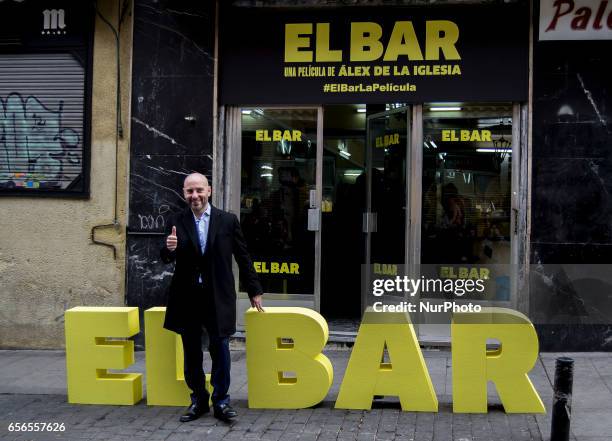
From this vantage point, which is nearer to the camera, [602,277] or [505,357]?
[505,357]

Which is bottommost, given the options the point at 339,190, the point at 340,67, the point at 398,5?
the point at 339,190

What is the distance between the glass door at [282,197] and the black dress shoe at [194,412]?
2.95 metres

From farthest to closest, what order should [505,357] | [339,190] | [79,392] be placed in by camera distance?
[339,190] → [79,392] → [505,357]

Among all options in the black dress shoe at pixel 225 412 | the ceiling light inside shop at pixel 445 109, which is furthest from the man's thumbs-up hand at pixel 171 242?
the ceiling light inside shop at pixel 445 109

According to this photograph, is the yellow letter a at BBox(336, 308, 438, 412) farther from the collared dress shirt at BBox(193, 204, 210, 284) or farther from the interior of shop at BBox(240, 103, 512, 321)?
the interior of shop at BBox(240, 103, 512, 321)

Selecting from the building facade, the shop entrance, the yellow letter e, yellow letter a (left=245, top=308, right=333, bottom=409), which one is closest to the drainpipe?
the building facade

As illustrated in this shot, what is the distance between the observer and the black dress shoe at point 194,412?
19.7 feet

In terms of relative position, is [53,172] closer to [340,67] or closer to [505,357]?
[340,67]

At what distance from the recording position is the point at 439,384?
23.6ft

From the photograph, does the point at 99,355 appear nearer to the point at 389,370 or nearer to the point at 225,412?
the point at 225,412

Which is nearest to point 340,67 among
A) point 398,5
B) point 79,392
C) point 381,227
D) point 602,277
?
point 398,5

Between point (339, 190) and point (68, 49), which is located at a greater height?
point (68, 49)

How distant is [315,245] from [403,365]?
2972mm

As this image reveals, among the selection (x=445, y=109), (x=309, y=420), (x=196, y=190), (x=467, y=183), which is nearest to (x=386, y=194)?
(x=467, y=183)
